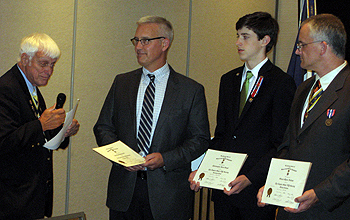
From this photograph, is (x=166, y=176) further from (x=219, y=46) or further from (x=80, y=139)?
(x=219, y=46)

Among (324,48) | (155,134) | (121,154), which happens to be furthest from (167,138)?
(324,48)

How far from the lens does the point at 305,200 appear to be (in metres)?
1.93

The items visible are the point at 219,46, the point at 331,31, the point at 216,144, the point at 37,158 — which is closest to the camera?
the point at 331,31

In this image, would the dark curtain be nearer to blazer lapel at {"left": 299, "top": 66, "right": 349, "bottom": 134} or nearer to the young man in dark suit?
the young man in dark suit

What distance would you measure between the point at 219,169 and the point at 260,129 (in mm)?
429

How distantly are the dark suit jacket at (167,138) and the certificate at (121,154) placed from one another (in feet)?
0.59

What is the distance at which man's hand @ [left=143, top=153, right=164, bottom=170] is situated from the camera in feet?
7.95

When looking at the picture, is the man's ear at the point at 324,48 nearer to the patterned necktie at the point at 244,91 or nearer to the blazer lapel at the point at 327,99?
the blazer lapel at the point at 327,99

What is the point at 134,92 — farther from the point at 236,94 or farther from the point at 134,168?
the point at 236,94

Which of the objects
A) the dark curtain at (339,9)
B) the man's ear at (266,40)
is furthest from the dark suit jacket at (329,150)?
the dark curtain at (339,9)

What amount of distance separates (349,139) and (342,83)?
1.03ft

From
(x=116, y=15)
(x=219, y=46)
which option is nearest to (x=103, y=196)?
(x=116, y=15)

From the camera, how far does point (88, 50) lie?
3.81 meters

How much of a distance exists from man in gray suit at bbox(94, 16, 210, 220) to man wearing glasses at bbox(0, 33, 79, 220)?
410mm
